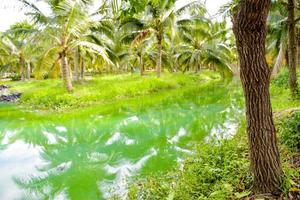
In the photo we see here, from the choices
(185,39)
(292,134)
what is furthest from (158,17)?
(292,134)

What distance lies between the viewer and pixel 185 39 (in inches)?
997

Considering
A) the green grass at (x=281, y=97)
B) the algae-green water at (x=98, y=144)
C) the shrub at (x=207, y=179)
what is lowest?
the algae-green water at (x=98, y=144)

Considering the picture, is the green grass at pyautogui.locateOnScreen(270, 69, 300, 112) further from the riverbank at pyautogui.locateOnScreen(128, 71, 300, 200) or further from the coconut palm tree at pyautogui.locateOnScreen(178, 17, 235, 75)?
the coconut palm tree at pyautogui.locateOnScreen(178, 17, 235, 75)

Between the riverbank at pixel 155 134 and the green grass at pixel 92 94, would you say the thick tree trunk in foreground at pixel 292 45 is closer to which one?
the riverbank at pixel 155 134

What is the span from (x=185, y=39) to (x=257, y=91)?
22278 millimetres

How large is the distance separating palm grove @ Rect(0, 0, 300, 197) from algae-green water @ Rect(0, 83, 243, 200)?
2186 millimetres

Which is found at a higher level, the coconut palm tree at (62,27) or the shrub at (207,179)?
the coconut palm tree at (62,27)

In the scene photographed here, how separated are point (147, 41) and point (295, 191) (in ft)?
63.1

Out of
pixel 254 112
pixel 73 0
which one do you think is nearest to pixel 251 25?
pixel 254 112

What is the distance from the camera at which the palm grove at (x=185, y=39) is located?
3.48 m

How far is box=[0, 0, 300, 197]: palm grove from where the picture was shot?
11.4 feet

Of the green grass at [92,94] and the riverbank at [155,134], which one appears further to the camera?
the green grass at [92,94]

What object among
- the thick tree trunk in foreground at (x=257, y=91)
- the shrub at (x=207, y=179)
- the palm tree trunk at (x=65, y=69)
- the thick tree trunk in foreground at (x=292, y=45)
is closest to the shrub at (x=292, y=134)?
the shrub at (x=207, y=179)

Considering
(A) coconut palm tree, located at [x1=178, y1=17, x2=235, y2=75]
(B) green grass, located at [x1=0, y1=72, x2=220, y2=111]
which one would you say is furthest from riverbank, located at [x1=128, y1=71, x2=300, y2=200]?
(A) coconut palm tree, located at [x1=178, y1=17, x2=235, y2=75]
